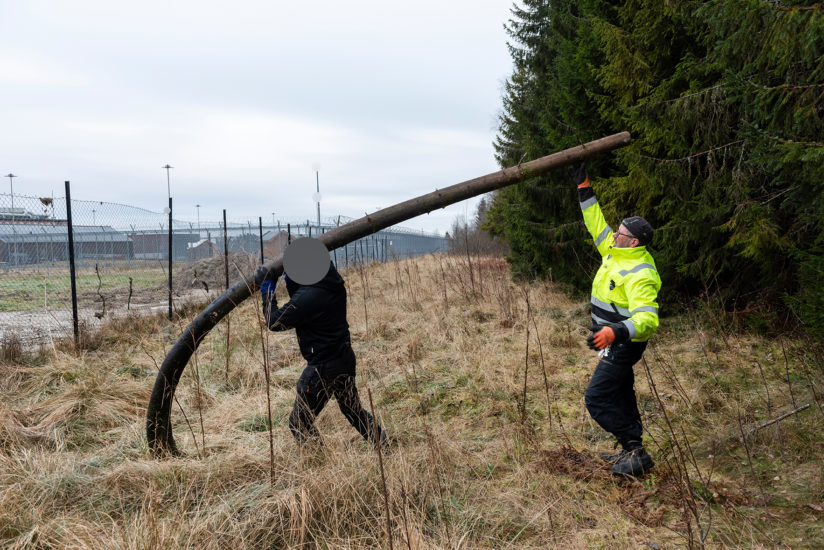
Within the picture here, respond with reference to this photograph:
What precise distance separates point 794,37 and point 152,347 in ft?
24.0

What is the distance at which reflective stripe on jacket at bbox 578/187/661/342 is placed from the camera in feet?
9.28

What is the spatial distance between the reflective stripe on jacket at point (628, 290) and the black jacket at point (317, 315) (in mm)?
1757

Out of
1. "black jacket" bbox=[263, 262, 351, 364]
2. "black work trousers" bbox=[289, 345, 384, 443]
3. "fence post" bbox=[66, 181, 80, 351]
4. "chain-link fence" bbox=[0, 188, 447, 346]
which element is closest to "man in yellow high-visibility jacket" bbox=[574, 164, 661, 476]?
"black work trousers" bbox=[289, 345, 384, 443]

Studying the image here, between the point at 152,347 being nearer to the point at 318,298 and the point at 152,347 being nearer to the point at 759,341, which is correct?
the point at 318,298

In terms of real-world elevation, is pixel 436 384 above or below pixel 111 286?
below

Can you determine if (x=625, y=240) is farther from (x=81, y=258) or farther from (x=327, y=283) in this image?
(x=81, y=258)

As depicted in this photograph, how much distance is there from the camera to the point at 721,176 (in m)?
5.37

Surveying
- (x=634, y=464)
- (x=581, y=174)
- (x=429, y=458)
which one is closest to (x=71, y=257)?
(x=429, y=458)

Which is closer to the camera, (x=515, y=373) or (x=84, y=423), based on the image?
(x=84, y=423)

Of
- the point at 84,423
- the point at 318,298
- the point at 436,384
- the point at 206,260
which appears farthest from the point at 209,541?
the point at 206,260

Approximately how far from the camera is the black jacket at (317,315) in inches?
121

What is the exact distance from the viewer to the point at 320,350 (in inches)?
127

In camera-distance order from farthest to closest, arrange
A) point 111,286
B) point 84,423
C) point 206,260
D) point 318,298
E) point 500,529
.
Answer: point 206,260, point 111,286, point 84,423, point 318,298, point 500,529

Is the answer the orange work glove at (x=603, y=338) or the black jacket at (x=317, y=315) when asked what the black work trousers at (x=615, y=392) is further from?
the black jacket at (x=317, y=315)
